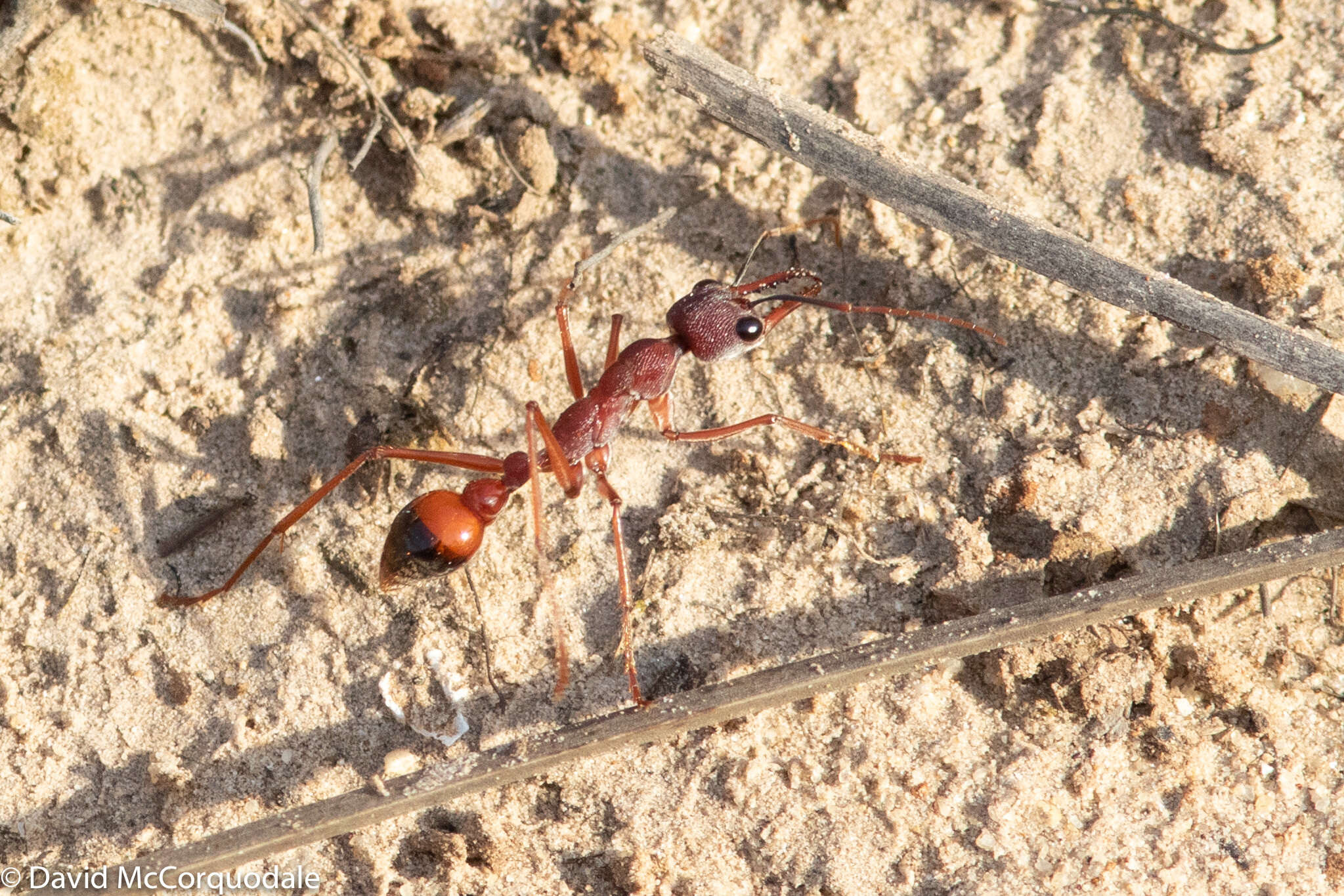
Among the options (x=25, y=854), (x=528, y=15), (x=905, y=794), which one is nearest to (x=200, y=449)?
(x=25, y=854)

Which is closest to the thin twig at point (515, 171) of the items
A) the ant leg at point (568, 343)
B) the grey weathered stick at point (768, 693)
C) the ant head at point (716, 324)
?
the ant leg at point (568, 343)

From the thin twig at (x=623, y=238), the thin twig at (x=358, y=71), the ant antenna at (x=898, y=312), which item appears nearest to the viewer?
the ant antenna at (x=898, y=312)

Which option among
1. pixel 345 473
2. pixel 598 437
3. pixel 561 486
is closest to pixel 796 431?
pixel 598 437

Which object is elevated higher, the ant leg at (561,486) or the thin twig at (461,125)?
the thin twig at (461,125)

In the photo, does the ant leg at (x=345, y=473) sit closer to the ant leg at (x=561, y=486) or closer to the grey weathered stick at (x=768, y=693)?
the ant leg at (x=561, y=486)

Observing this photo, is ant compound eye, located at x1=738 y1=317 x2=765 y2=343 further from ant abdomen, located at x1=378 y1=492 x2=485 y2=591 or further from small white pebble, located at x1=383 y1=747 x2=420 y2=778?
small white pebble, located at x1=383 y1=747 x2=420 y2=778

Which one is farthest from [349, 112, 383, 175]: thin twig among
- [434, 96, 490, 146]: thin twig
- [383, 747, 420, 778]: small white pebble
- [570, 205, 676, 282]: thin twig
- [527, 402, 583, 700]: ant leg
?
[383, 747, 420, 778]: small white pebble

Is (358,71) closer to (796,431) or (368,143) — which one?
(368,143)
